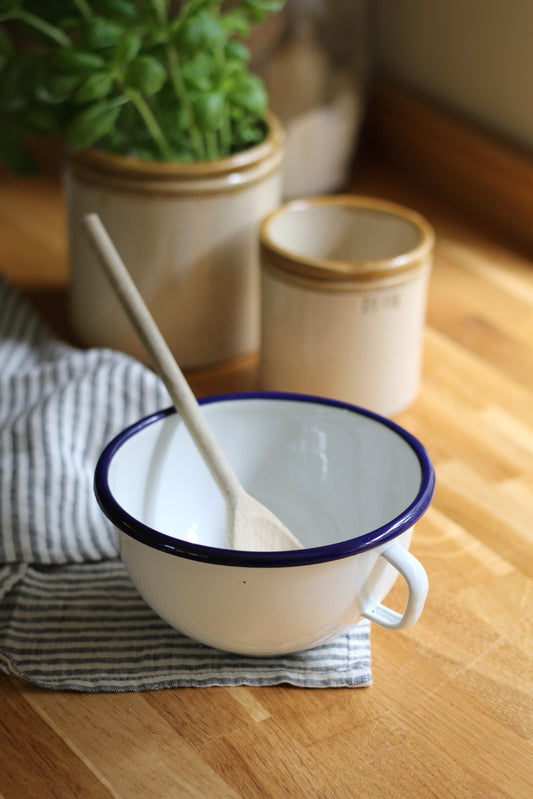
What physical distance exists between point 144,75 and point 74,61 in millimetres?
50

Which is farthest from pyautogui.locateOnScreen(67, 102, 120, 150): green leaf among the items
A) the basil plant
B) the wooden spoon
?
the wooden spoon

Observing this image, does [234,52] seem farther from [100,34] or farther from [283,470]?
[283,470]

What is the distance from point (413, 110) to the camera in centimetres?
114

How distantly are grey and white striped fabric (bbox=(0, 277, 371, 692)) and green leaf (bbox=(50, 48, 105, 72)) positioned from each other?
20 cm

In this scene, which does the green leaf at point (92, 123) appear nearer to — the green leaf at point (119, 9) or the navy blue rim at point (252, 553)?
the green leaf at point (119, 9)

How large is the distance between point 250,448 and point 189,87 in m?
0.30

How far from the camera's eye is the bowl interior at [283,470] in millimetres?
561

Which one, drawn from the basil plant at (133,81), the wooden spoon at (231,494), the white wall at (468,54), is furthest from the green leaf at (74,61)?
the white wall at (468,54)

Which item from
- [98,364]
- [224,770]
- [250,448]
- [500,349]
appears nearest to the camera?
[224,770]

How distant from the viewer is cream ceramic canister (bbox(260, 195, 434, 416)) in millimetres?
711

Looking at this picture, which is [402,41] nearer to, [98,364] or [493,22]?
[493,22]

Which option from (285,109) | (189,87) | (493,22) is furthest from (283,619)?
(493,22)

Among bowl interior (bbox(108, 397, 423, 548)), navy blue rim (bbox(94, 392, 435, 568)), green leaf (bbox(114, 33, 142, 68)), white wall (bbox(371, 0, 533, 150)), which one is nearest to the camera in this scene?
navy blue rim (bbox(94, 392, 435, 568))

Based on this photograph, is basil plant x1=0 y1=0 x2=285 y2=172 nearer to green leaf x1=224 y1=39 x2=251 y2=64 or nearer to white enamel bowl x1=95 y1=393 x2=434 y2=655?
green leaf x1=224 y1=39 x2=251 y2=64
